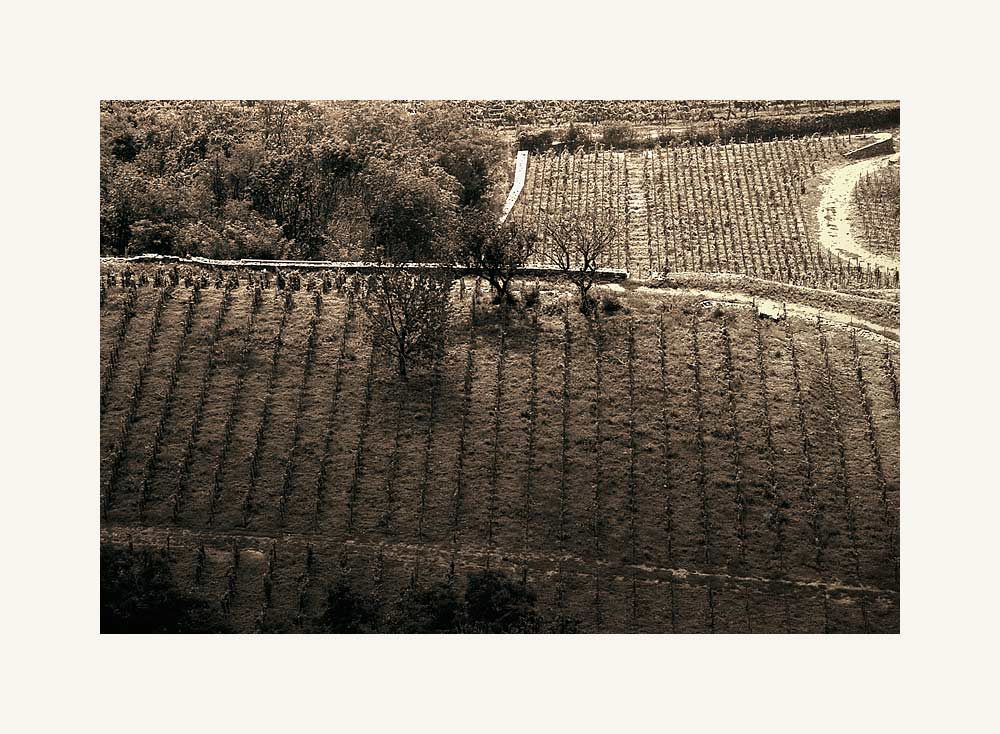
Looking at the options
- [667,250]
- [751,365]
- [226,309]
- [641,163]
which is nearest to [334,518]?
[226,309]

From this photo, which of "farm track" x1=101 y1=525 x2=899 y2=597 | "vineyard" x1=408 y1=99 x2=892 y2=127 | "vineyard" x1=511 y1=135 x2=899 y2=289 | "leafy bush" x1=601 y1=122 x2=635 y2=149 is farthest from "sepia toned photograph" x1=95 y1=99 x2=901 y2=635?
"leafy bush" x1=601 y1=122 x2=635 y2=149

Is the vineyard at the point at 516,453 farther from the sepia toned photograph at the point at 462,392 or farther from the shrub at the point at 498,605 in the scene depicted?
the shrub at the point at 498,605

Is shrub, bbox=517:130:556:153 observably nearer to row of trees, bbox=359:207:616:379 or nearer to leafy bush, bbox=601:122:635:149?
leafy bush, bbox=601:122:635:149

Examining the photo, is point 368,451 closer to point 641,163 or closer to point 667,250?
point 667,250

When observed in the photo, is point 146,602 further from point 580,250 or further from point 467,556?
point 580,250

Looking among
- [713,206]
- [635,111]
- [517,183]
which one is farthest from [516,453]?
[635,111]
